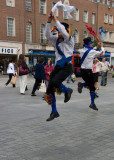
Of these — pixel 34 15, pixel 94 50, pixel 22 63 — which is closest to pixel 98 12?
pixel 34 15

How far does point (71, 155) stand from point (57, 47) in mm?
2324

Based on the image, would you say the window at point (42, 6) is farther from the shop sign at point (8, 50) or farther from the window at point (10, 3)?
the shop sign at point (8, 50)

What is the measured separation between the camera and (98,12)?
49094mm

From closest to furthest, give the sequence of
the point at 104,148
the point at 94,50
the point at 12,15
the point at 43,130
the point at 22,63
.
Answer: the point at 104,148, the point at 43,130, the point at 94,50, the point at 22,63, the point at 12,15

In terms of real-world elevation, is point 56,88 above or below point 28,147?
above

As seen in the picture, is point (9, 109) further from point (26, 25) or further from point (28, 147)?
point (26, 25)

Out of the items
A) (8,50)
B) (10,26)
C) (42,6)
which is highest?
(42,6)

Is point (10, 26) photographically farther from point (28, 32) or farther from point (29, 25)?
point (29, 25)

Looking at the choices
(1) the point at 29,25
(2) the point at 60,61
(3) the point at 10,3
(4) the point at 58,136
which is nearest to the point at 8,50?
(1) the point at 29,25

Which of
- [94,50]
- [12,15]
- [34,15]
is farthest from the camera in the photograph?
[34,15]

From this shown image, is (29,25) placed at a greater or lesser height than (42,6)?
lesser

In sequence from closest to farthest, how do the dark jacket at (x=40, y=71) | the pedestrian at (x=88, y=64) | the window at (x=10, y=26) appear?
the pedestrian at (x=88, y=64) < the dark jacket at (x=40, y=71) < the window at (x=10, y=26)

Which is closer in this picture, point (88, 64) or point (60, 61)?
point (60, 61)

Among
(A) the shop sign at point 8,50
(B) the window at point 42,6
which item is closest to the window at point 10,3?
(B) the window at point 42,6
